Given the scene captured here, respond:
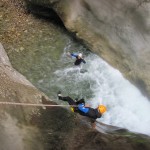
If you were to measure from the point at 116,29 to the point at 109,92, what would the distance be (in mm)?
2394

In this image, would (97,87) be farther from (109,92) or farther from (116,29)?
(116,29)

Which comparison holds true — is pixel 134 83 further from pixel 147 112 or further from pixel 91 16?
pixel 91 16

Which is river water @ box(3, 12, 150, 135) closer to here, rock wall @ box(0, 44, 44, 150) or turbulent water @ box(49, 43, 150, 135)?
turbulent water @ box(49, 43, 150, 135)

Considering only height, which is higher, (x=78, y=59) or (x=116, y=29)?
(x=116, y=29)

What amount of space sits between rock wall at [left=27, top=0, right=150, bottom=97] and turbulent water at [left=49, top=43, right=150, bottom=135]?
14.0 inches

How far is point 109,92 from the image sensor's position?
1284cm

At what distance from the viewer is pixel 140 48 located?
1224 cm

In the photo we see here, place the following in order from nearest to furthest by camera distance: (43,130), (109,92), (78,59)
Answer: (43,130)
(109,92)
(78,59)

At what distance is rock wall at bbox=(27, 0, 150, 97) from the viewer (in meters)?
12.1

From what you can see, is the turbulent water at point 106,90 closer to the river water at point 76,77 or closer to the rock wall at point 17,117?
the river water at point 76,77

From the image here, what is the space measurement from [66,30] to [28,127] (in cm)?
712

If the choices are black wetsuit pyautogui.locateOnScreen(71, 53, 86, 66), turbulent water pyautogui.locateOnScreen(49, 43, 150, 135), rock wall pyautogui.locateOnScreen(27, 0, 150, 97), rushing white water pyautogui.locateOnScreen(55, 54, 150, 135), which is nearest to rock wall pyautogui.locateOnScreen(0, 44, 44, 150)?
turbulent water pyautogui.locateOnScreen(49, 43, 150, 135)

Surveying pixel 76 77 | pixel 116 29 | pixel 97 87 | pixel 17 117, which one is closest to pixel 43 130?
pixel 17 117

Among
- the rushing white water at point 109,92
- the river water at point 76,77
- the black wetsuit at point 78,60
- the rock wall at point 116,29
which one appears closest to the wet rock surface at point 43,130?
the rushing white water at point 109,92
